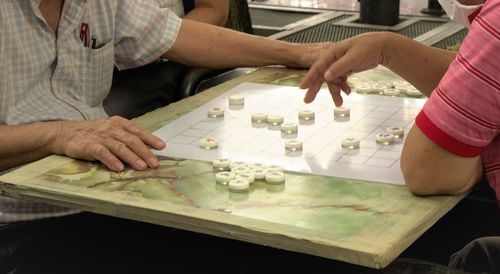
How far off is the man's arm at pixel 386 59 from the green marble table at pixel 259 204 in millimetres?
279

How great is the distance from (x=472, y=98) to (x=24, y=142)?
3.09ft

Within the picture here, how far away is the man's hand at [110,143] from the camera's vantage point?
5.37ft

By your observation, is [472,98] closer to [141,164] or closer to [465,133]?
[465,133]

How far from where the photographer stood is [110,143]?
65.8 inches

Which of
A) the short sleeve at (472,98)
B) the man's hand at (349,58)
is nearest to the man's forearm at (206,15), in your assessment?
the man's hand at (349,58)

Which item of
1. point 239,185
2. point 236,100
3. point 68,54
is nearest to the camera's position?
point 239,185

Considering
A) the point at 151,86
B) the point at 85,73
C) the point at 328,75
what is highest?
the point at 328,75

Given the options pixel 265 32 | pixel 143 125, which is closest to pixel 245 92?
pixel 143 125

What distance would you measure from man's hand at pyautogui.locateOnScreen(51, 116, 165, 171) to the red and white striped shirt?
53 centimetres

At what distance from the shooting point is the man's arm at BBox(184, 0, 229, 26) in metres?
2.73

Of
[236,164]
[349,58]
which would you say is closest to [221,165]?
[236,164]

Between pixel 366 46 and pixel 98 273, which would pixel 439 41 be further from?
pixel 98 273

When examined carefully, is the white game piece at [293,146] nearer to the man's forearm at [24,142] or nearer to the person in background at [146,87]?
the man's forearm at [24,142]

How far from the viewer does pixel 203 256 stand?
1.81m
